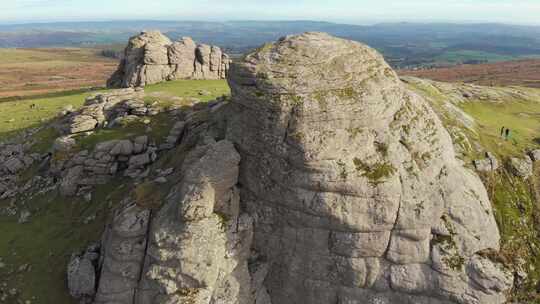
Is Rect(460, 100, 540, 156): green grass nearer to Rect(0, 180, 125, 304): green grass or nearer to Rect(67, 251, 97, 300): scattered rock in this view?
Rect(67, 251, 97, 300): scattered rock

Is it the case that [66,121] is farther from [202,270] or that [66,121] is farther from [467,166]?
[467,166]

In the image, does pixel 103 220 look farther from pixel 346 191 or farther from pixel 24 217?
pixel 346 191

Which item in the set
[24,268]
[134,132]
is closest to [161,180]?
[134,132]

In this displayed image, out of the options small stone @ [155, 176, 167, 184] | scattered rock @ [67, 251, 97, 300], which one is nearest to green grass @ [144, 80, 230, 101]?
small stone @ [155, 176, 167, 184]

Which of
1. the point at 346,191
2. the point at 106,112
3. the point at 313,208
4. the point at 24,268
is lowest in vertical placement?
the point at 24,268

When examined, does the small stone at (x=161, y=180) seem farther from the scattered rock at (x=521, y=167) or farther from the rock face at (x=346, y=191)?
the scattered rock at (x=521, y=167)

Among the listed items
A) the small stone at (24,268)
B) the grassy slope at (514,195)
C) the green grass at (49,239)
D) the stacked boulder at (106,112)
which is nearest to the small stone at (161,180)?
the green grass at (49,239)

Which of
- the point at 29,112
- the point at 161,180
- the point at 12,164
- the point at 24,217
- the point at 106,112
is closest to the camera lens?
Result: the point at 161,180

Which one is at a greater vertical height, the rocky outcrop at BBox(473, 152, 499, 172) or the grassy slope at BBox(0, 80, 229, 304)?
the rocky outcrop at BBox(473, 152, 499, 172)
